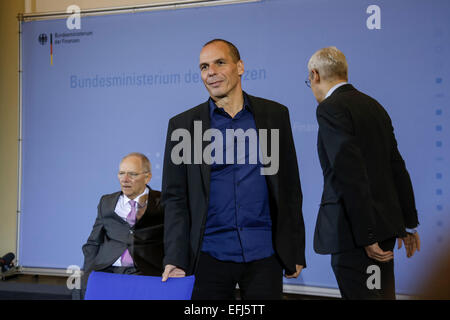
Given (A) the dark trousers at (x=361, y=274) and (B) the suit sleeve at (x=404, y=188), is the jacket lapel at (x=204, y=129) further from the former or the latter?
(B) the suit sleeve at (x=404, y=188)

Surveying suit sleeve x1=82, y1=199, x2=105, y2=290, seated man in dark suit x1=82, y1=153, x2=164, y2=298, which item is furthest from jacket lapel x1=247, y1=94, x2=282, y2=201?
suit sleeve x1=82, y1=199, x2=105, y2=290

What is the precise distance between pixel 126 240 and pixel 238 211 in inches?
43.0

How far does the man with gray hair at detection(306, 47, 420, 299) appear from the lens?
1.78 m

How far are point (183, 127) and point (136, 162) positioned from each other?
1.18 meters

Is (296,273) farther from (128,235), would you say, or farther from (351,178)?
(128,235)

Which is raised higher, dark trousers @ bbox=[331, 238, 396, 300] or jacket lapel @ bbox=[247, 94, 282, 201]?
jacket lapel @ bbox=[247, 94, 282, 201]

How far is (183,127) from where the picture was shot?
1855 mm

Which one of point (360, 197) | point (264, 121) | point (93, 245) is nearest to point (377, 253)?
point (360, 197)

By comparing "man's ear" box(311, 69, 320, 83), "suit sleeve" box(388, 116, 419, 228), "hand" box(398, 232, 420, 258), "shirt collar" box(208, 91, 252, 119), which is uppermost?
"man's ear" box(311, 69, 320, 83)

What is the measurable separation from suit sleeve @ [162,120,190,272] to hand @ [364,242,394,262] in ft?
2.53

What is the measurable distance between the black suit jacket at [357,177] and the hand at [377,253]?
35mm

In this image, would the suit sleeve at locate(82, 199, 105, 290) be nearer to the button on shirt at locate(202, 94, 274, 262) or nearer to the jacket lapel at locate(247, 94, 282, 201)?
the button on shirt at locate(202, 94, 274, 262)

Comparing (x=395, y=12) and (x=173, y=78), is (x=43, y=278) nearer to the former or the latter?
(x=173, y=78)
